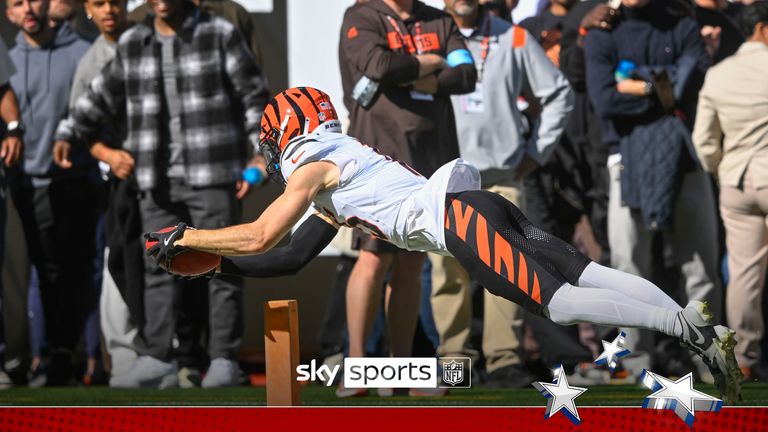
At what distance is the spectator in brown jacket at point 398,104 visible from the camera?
6613 mm

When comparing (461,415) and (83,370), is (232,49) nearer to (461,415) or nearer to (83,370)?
(83,370)

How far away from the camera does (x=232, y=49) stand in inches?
295

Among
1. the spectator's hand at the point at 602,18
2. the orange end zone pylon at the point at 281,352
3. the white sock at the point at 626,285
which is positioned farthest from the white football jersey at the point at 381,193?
the spectator's hand at the point at 602,18

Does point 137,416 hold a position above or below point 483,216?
below

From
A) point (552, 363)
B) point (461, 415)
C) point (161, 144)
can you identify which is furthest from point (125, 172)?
point (461, 415)

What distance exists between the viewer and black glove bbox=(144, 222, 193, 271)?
199 inches

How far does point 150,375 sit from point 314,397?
1.14 m

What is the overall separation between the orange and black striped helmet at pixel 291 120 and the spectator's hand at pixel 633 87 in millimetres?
2423

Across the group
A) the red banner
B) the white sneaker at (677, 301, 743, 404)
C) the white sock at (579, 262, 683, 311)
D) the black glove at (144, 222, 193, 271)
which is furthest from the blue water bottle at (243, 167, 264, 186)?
the white sneaker at (677, 301, 743, 404)

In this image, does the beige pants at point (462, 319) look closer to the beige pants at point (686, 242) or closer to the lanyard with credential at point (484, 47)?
the beige pants at point (686, 242)

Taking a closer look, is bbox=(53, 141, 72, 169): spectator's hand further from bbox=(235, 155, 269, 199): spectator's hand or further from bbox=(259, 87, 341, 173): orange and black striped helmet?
bbox=(259, 87, 341, 173): orange and black striped helmet

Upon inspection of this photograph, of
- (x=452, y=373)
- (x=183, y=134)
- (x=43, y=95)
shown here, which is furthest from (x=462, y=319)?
(x=43, y=95)

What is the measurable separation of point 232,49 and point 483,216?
2850 millimetres

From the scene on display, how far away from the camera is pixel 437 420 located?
176 inches
